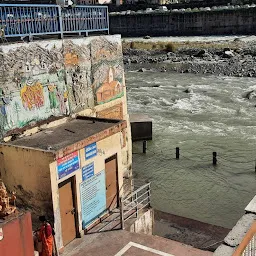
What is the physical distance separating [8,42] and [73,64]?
7.74 ft

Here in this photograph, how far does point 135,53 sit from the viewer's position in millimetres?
62594

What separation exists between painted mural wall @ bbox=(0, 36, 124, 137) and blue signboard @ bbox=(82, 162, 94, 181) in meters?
2.03

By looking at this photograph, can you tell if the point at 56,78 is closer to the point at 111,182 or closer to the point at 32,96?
the point at 32,96

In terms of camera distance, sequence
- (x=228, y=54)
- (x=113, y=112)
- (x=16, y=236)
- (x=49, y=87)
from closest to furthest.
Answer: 1. (x=16, y=236)
2. (x=49, y=87)
3. (x=113, y=112)
4. (x=228, y=54)

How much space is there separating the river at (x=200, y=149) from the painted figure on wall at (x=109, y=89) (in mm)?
5249

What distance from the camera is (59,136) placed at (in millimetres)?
11469

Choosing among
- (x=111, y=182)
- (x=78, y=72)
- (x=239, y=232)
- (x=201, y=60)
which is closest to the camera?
(x=239, y=232)

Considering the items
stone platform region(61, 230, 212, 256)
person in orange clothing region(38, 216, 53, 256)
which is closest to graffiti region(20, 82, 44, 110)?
person in orange clothing region(38, 216, 53, 256)

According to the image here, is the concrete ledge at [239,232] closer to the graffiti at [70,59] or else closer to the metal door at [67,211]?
the metal door at [67,211]

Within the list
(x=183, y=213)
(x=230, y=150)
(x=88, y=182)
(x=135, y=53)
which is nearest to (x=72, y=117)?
(x=88, y=182)

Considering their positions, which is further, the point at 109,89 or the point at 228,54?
the point at 228,54

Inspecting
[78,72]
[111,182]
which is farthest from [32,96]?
Answer: [111,182]

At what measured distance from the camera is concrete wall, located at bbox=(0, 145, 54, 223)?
992 centimetres

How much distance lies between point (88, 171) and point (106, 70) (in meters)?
4.63
